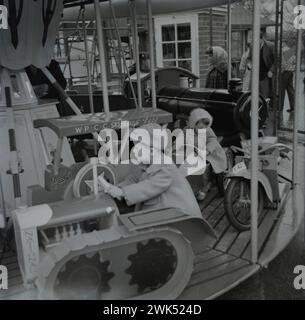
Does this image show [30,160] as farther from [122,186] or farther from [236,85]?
[236,85]

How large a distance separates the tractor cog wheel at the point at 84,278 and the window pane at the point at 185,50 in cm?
1106

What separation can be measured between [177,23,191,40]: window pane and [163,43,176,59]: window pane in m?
0.32

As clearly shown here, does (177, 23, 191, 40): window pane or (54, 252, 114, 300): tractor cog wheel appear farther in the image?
(177, 23, 191, 40): window pane

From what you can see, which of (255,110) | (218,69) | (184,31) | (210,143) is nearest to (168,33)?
(184,31)

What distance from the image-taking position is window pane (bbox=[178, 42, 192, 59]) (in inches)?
516

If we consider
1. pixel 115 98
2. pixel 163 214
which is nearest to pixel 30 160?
pixel 163 214

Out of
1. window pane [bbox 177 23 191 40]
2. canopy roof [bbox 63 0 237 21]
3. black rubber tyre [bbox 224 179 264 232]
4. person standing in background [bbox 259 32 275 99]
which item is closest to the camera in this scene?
black rubber tyre [bbox 224 179 264 232]

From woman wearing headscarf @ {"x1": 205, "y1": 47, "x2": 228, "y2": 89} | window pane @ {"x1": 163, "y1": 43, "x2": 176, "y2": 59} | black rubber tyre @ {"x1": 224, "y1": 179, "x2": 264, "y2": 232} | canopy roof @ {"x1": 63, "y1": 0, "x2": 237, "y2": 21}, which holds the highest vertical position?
canopy roof @ {"x1": 63, "y1": 0, "x2": 237, "y2": 21}

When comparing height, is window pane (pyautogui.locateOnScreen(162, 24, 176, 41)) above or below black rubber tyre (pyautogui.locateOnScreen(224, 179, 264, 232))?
above

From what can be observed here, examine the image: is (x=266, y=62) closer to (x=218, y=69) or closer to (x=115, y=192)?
(x=218, y=69)

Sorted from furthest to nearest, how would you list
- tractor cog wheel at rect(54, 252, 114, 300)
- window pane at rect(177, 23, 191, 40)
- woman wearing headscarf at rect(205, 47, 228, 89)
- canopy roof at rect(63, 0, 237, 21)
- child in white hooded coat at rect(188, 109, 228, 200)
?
window pane at rect(177, 23, 191, 40)
woman wearing headscarf at rect(205, 47, 228, 89)
canopy roof at rect(63, 0, 237, 21)
child in white hooded coat at rect(188, 109, 228, 200)
tractor cog wheel at rect(54, 252, 114, 300)

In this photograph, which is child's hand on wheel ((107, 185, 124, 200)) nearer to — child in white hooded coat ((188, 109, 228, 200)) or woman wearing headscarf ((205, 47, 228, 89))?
child in white hooded coat ((188, 109, 228, 200))

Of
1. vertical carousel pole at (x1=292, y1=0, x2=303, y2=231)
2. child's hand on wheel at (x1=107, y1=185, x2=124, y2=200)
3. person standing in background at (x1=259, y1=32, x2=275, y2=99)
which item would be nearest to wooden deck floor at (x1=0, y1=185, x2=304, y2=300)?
vertical carousel pole at (x1=292, y1=0, x2=303, y2=231)

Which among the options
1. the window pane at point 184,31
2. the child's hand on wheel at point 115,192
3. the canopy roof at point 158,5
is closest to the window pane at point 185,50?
the window pane at point 184,31
